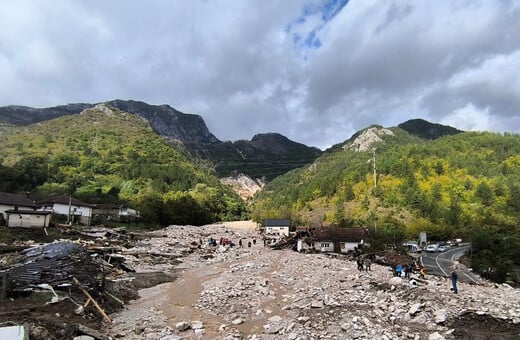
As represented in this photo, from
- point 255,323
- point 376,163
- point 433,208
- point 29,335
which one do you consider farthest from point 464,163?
point 29,335

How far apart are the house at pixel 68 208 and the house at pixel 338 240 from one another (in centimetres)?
4199

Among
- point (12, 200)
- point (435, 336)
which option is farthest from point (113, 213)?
point (435, 336)

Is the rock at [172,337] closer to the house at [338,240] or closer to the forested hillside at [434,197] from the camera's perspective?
the house at [338,240]

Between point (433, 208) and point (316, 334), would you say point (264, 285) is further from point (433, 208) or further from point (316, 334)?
point (433, 208)

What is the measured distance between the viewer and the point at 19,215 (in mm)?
47531

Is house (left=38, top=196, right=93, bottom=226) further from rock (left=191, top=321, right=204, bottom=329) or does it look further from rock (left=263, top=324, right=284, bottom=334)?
rock (left=263, top=324, right=284, bottom=334)

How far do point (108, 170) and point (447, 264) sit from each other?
4213 inches

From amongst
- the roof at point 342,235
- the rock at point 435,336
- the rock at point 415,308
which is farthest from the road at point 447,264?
the rock at point 435,336

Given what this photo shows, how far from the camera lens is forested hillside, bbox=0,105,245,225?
95500mm

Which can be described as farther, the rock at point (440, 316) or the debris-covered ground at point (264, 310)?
the rock at point (440, 316)

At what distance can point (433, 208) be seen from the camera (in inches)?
3686

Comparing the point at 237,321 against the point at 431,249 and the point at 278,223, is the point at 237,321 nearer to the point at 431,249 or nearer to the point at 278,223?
the point at 431,249

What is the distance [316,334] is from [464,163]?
121 m

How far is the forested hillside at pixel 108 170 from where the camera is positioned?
95.5 m
